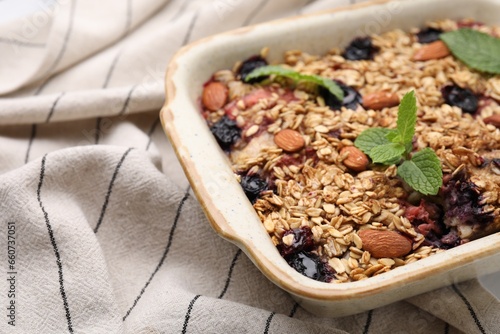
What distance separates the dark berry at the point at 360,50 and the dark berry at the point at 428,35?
0.50ft

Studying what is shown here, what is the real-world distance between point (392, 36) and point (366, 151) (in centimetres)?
50

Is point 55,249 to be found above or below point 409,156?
below

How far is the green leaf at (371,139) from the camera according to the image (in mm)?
1728

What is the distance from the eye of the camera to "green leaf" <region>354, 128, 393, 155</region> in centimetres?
173

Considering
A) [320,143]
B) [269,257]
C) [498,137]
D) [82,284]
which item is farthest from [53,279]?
[498,137]

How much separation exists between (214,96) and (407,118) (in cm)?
53

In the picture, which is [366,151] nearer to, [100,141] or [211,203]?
[211,203]

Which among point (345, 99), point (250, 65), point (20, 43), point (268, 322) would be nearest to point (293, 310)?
point (268, 322)

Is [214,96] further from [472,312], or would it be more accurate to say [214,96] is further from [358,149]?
[472,312]

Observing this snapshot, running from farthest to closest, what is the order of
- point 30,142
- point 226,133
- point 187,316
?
point 30,142 → point 226,133 → point 187,316

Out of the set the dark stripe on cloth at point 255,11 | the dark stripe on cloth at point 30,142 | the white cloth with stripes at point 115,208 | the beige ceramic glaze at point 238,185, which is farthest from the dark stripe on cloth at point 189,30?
the dark stripe on cloth at point 30,142

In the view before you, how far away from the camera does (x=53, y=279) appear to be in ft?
5.66

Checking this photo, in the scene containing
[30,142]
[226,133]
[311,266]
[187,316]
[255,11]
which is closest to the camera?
[311,266]

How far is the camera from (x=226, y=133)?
181cm
